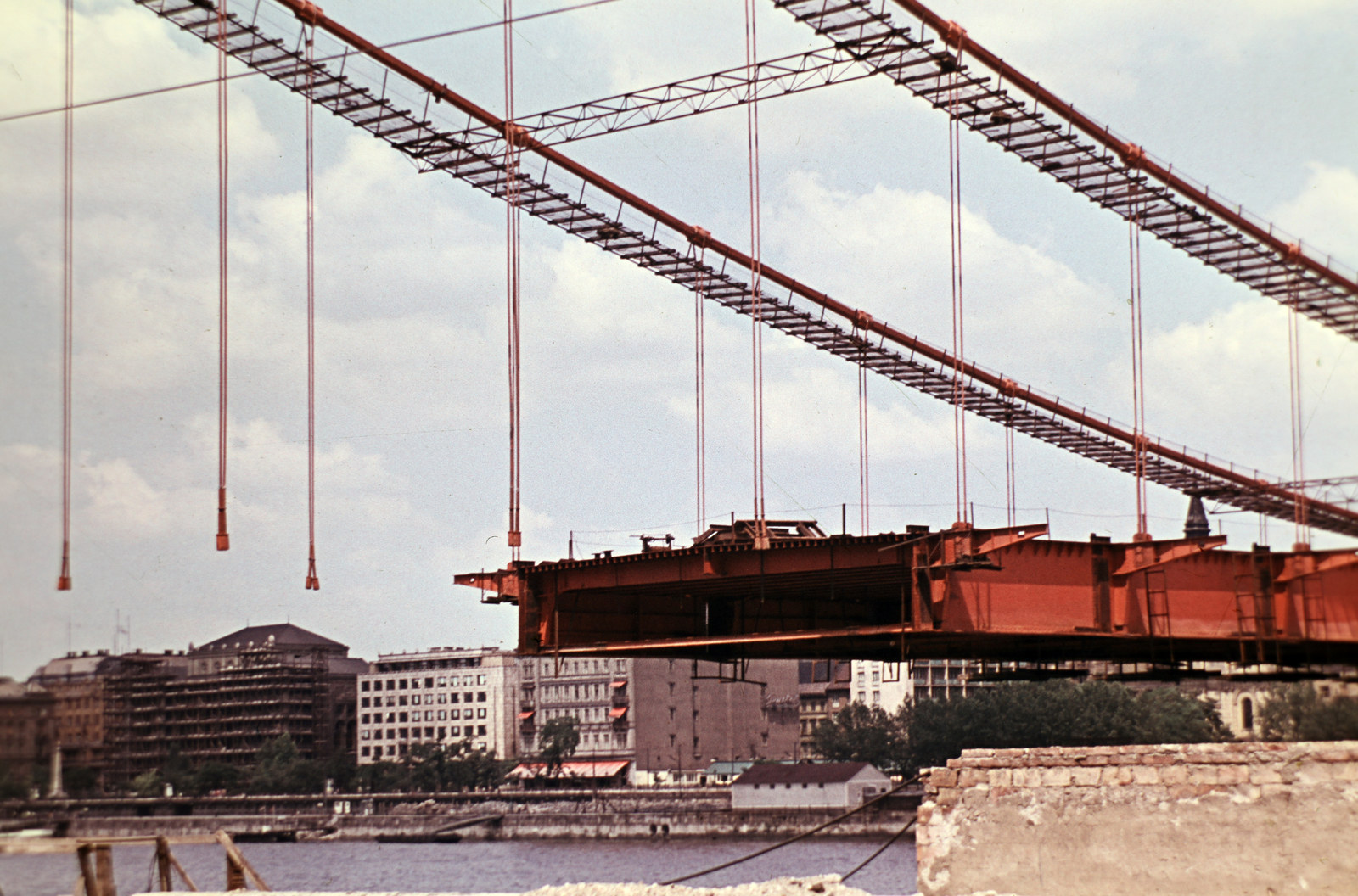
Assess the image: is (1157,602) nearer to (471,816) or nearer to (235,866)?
(235,866)

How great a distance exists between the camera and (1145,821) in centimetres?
1875

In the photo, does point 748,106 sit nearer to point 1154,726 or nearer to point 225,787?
point 1154,726

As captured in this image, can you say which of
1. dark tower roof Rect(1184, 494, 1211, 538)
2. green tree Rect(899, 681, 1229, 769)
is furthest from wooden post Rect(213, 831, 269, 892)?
green tree Rect(899, 681, 1229, 769)

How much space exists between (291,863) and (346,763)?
73.8 meters

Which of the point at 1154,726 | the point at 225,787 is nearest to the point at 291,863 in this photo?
the point at 225,787

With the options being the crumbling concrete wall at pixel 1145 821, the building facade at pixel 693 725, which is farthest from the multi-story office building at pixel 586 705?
the crumbling concrete wall at pixel 1145 821

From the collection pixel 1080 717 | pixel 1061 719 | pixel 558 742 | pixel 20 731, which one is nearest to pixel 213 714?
pixel 558 742

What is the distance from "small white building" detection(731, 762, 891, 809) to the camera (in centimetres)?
13162

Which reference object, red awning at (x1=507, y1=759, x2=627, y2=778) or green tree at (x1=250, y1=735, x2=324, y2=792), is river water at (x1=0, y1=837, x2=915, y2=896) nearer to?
green tree at (x1=250, y1=735, x2=324, y2=792)

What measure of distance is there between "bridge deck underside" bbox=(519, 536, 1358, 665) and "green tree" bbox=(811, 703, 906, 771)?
365 feet

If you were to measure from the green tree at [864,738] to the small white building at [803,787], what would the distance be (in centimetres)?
1346

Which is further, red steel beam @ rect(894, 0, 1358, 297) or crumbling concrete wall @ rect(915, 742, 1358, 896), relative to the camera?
red steel beam @ rect(894, 0, 1358, 297)

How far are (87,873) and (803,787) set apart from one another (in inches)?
4585

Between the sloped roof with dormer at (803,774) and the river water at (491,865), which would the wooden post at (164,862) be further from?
the sloped roof with dormer at (803,774)
